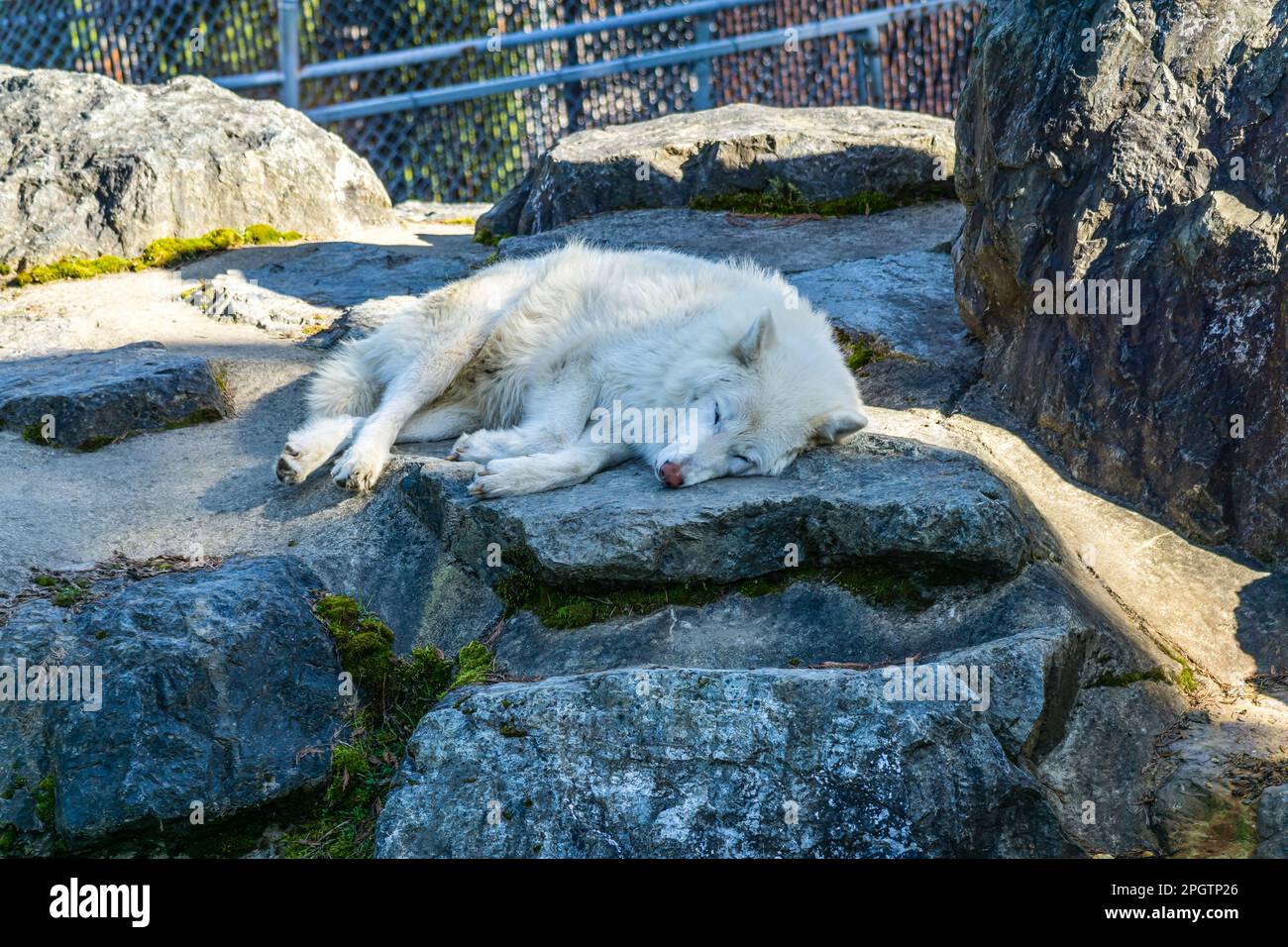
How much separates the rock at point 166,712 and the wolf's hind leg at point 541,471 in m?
0.95

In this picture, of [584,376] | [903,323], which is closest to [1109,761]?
[584,376]

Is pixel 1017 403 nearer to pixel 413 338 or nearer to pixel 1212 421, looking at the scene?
pixel 1212 421

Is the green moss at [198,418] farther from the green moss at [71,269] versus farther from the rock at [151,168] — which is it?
the rock at [151,168]

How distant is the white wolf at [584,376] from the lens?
524 cm

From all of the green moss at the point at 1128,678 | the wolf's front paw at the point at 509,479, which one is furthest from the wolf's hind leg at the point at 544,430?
the green moss at the point at 1128,678

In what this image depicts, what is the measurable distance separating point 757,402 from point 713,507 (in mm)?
770

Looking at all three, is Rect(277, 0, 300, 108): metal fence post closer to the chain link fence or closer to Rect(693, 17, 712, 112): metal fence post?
the chain link fence

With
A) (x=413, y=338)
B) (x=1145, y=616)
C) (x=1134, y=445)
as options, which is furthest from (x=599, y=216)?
(x=1145, y=616)

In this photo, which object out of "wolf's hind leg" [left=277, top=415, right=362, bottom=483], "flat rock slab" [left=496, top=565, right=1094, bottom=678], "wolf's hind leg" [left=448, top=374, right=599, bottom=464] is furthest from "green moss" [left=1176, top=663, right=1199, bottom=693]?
"wolf's hind leg" [left=277, top=415, right=362, bottom=483]

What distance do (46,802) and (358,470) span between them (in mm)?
2004

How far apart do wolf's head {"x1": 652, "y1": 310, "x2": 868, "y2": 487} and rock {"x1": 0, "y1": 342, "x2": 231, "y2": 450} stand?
2754mm

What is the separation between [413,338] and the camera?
243 inches

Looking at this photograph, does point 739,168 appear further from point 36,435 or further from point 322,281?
point 36,435

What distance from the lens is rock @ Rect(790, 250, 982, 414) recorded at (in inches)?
253
